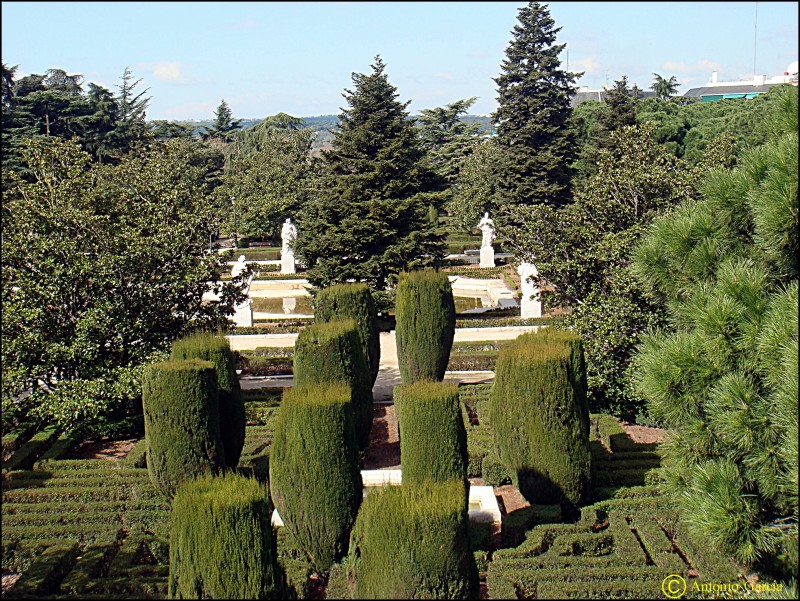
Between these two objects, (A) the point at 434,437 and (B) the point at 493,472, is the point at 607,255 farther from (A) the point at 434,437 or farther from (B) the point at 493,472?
(A) the point at 434,437

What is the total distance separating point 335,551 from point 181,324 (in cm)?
749

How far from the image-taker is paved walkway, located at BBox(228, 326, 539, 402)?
18.6 metres

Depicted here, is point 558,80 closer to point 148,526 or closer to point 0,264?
point 0,264

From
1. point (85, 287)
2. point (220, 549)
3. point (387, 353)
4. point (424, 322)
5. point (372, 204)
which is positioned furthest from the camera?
point (372, 204)

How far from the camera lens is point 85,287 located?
589 inches

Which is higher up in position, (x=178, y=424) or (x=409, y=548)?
(x=178, y=424)

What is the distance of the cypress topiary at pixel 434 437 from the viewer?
34.1 ft

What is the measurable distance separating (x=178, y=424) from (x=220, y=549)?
4.07m

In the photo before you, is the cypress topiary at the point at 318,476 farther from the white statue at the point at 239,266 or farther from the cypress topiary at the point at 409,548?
the white statue at the point at 239,266

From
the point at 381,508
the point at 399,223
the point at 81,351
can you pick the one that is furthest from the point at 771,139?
the point at 399,223

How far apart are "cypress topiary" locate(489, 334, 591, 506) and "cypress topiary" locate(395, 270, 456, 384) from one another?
4.18 m

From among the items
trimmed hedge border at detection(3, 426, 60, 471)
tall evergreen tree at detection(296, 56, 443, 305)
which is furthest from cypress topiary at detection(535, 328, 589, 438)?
tall evergreen tree at detection(296, 56, 443, 305)

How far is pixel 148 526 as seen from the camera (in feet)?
36.7

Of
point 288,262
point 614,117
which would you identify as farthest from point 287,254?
point 614,117
